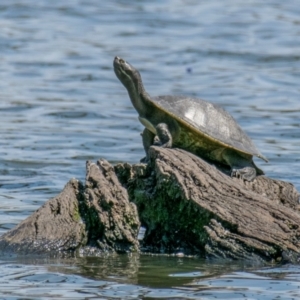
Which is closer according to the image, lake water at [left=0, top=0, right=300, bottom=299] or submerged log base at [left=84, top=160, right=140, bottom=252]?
lake water at [left=0, top=0, right=300, bottom=299]

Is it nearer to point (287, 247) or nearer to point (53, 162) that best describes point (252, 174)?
point (287, 247)

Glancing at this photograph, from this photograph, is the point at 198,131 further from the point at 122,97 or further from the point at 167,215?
the point at 122,97

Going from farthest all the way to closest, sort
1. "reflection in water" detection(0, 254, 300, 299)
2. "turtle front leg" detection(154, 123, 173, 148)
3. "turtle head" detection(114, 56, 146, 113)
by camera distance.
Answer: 1. "turtle head" detection(114, 56, 146, 113)
2. "turtle front leg" detection(154, 123, 173, 148)
3. "reflection in water" detection(0, 254, 300, 299)

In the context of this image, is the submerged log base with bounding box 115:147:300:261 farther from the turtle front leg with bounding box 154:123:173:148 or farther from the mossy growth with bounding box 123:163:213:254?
the turtle front leg with bounding box 154:123:173:148

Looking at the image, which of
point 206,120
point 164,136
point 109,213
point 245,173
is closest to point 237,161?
point 245,173

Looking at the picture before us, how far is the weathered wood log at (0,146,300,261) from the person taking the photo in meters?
6.53

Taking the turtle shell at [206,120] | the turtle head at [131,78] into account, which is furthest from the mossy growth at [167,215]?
the turtle head at [131,78]

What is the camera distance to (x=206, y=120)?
289 inches

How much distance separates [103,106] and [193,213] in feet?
28.6

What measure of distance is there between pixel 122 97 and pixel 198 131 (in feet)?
29.4

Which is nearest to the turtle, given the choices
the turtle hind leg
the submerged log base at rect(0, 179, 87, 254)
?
the turtle hind leg

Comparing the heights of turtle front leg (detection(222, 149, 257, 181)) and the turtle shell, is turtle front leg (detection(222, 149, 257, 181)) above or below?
below

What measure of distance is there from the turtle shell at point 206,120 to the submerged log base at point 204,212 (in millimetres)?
300

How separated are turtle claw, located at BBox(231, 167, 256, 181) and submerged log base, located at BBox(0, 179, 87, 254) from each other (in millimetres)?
1147
